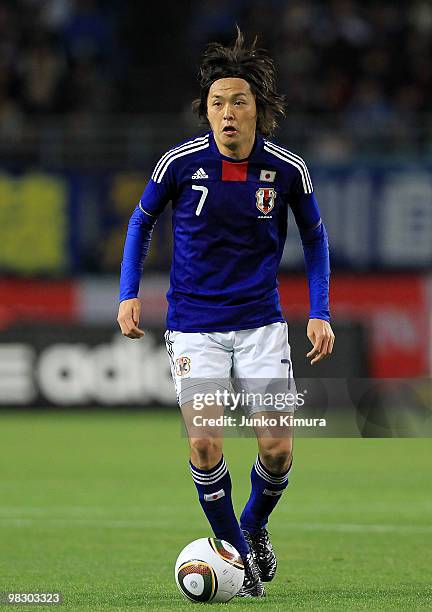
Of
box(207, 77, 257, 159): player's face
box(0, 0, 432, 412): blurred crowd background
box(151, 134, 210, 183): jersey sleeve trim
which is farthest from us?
box(0, 0, 432, 412): blurred crowd background

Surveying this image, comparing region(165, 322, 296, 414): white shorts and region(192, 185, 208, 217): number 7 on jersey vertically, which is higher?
region(192, 185, 208, 217): number 7 on jersey

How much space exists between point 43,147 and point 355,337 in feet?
15.9

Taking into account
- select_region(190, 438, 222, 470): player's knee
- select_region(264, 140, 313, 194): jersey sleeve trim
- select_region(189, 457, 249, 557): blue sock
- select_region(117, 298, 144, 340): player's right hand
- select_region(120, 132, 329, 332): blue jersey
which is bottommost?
select_region(189, 457, 249, 557): blue sock

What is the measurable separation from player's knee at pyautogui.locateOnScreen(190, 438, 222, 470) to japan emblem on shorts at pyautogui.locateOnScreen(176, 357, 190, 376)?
30 cm

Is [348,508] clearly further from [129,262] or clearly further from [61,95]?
[61,95]

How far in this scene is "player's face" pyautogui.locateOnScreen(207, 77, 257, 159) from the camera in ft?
19.4

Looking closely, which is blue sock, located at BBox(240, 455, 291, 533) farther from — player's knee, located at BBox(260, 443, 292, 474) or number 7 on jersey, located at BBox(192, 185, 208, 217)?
number 7 on jersey, located at BBox(192, 185, 208, 217)

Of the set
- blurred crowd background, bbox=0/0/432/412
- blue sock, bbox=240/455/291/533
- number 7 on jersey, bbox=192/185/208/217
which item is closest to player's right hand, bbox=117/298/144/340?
number 7 on jersey, bbox=192/185/208/217

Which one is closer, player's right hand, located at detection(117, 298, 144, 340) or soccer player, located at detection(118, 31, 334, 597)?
player's right hand, located at detection(117, 298, 144, 340)

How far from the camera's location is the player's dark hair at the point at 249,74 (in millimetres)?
5992

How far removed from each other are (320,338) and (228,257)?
0.51 metres

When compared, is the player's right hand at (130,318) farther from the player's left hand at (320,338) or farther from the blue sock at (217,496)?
the player's left hand at (320,338)

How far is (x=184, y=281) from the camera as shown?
6.03 metres

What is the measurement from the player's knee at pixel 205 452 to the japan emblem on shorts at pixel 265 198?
0.99m
